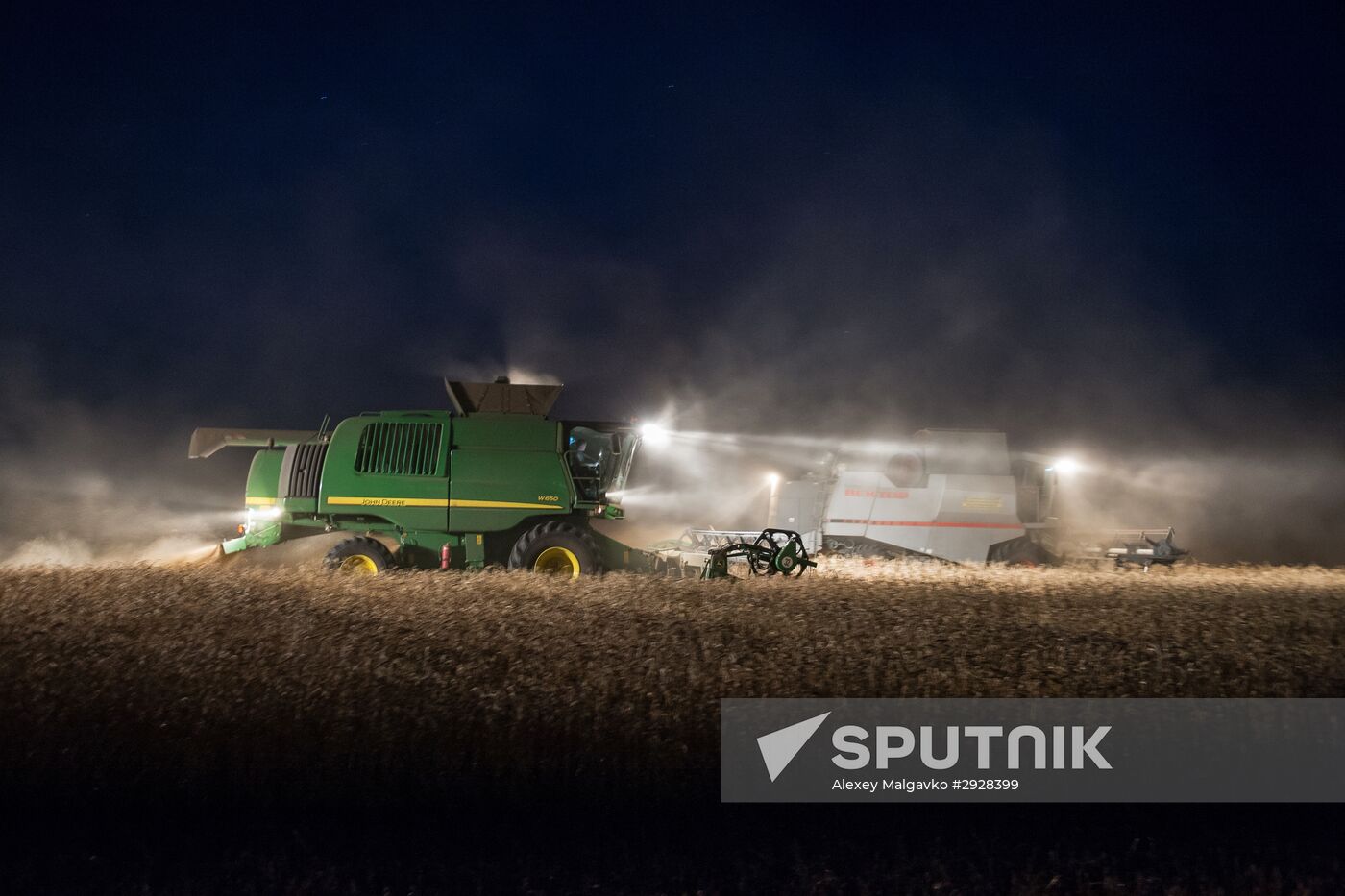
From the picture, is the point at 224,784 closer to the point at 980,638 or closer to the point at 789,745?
the point at 789,745

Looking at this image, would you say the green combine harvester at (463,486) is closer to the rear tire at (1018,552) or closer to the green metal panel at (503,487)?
the green metal panel at (503,487)

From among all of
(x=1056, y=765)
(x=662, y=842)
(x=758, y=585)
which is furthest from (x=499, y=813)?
(x=758, y=585)

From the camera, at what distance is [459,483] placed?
35.6ft

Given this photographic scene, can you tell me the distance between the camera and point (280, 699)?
14.3 feet

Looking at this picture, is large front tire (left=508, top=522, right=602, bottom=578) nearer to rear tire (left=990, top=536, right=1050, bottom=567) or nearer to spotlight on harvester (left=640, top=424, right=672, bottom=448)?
spotlight on harvester (left=640, top=424, right=672, bottom=448)

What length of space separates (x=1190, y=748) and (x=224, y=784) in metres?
4.38

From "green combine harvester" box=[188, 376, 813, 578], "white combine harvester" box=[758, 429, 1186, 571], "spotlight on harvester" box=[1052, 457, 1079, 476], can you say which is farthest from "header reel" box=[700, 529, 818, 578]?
"spotlight on harvester" box=[1052, 457, 1079, 476]

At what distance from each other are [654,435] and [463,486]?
93.0 inches

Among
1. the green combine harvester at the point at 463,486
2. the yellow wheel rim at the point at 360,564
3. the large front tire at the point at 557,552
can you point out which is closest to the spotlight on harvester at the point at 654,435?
the green combine harvester at the point at 463,486

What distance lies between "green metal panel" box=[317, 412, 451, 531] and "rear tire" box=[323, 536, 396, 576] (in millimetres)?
494

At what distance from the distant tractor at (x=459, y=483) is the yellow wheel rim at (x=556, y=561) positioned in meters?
0.01

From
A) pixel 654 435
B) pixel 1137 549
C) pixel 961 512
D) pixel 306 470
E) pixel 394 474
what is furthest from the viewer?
pixel 1137 549

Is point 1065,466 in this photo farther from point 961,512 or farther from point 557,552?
point 557,552

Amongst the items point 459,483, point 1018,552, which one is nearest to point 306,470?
point 459,483
